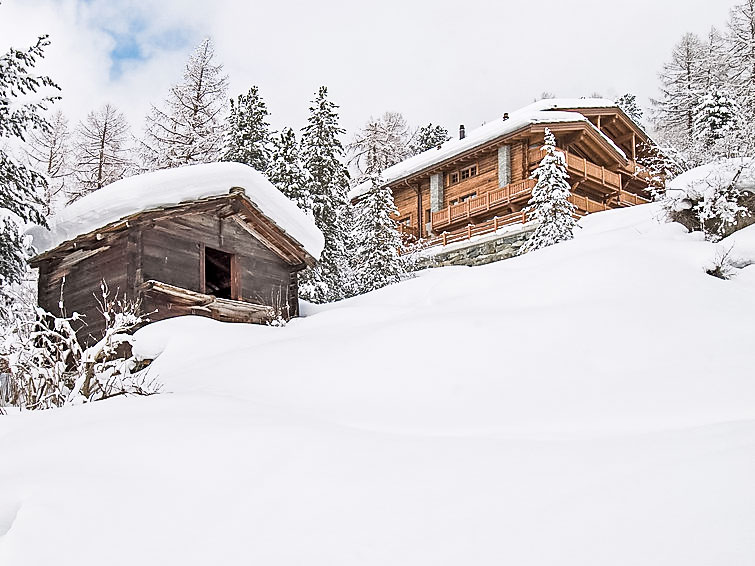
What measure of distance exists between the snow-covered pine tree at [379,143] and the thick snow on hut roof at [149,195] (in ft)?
81.6

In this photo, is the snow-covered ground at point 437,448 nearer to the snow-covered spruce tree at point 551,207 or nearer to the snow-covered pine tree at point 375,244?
the snow-covered spruce tree at point 551,207

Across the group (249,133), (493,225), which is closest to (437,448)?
(249,133)

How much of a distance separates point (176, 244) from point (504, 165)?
1993cm

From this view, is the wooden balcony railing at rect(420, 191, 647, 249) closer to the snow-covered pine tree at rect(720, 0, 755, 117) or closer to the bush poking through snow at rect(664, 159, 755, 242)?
the snow-covered pine tree at rect(720, 0, 755, 117)

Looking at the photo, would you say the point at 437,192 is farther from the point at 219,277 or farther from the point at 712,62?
the point at 712,62

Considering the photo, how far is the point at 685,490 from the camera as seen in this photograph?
11.8 feet

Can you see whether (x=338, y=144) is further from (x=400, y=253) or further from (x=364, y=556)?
(x=364, y=556)

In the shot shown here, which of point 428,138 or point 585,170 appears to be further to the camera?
point 428,138

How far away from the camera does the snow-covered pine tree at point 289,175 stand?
20.5 meters

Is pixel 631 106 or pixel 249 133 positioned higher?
pixel 631 106

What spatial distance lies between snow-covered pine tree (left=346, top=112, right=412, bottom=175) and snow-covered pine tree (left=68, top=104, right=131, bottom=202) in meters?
13.7

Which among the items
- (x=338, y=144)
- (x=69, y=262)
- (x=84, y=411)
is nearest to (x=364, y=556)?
(x=84, y=411)

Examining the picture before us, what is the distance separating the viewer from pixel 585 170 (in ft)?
93.8

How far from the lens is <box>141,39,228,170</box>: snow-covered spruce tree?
2764cm
